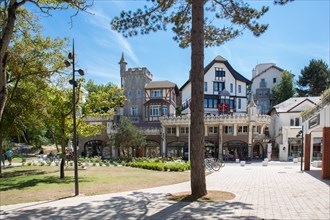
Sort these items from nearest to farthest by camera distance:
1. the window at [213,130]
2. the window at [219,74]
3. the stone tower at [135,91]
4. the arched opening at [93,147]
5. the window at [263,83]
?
the window at [213,130]
the arched opening at [93,147]
the window at [219,74]
the stone tower at [135,91]
the window at [263,83]

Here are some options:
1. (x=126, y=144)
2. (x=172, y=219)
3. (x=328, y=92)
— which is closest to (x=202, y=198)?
(x=172, y=219)

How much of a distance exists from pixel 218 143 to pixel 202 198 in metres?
34.0

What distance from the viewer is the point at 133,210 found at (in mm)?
8805

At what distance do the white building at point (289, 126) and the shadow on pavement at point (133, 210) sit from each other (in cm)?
3501

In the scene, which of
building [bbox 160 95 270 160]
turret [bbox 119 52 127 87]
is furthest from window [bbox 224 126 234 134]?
turret [bbox 119 52 127 87]

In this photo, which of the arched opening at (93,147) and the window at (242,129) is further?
the arched opening at (93,147)

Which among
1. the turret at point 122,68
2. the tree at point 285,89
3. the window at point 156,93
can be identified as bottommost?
the window at point 156,93

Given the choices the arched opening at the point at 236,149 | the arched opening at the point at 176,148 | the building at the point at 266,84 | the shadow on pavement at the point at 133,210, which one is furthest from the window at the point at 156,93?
the shadow on pavement at the point at 133,210

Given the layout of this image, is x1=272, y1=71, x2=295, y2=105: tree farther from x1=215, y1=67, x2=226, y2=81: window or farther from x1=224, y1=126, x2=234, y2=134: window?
x1=224, y1=126, x2=234, y2=134: window

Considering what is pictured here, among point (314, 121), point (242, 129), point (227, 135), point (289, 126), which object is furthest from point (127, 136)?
point (314, 121)

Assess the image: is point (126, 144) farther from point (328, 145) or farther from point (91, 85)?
point (91, 85)

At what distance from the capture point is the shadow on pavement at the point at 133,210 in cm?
804

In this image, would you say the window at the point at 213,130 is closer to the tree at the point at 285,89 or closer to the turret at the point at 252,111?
the turret at the point at 252,111

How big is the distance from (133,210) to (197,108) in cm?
414
